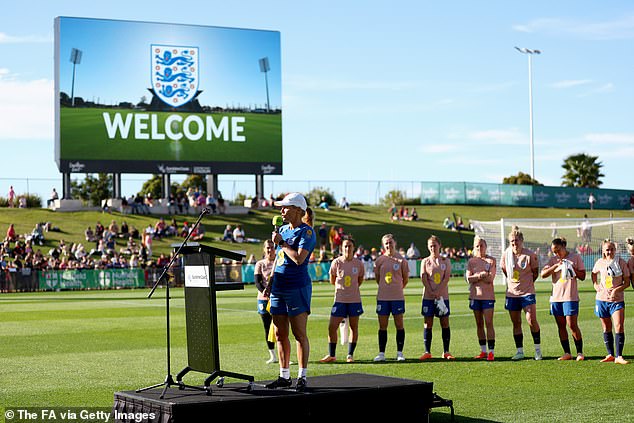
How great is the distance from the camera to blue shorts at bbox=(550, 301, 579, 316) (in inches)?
573

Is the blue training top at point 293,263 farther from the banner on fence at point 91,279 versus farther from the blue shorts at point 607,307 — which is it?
the banner on fence at point 91,279

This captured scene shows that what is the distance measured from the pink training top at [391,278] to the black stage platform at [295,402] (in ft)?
18.0

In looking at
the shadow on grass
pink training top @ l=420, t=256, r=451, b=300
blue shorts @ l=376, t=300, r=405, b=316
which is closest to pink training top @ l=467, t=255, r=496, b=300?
pink training top @ l=420, t=256, r=451, b=300

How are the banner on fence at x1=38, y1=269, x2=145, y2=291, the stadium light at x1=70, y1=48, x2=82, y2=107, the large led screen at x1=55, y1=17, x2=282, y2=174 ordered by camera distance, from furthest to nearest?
the large led screen at x1=55, y1=17, x2=282, y2=174 < the stadium light at x1=70, y1=48, x2=82, y2=107 < the banner on fence at x1=38, y1=269, x2=145, y2=291

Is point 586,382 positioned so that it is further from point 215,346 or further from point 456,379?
point 215,346

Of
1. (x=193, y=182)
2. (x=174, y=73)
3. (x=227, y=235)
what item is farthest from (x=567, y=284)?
(x=193, y=182)

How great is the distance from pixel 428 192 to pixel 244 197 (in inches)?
624

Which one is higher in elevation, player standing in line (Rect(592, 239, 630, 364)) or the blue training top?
the blue training top

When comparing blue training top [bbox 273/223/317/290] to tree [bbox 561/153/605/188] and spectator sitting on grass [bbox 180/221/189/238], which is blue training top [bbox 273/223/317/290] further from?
tree [bbox 561/153/605/188]

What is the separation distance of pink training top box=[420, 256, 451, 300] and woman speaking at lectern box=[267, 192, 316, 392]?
616 centimetres

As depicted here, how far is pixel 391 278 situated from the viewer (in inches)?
599

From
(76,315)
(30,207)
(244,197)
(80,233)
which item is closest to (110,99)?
(80,233)

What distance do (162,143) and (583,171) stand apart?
52.3m

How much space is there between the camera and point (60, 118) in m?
49.1
